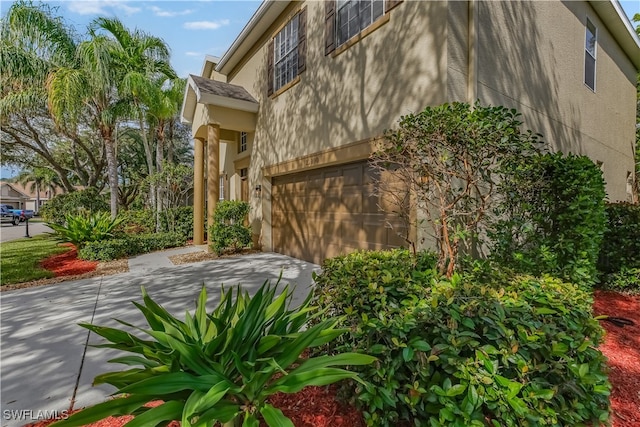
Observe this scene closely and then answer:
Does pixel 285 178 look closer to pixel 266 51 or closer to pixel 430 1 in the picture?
pixel 266 51

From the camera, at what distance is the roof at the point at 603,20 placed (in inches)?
335

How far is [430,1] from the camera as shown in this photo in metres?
4.91

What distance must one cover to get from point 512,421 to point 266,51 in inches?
427

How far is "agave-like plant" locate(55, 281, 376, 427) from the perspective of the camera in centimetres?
164

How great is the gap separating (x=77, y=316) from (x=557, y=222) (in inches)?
288

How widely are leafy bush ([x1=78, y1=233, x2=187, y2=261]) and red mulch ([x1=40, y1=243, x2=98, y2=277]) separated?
0.28 meters

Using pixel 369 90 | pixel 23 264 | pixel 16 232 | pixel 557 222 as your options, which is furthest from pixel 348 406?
pixel 16 232

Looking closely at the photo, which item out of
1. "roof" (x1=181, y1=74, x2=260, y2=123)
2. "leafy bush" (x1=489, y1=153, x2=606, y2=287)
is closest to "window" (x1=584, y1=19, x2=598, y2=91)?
"leafy bush" (x1=489, y1=153, x2=606, y2=287)

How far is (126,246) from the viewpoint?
9688 mm

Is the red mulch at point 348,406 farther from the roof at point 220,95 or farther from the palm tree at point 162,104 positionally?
the palm tree at point 162,104

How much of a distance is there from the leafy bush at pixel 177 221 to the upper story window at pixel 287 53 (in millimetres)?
6282

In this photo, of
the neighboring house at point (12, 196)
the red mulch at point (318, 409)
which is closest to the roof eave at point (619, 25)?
the red mulch at point (318, 409)

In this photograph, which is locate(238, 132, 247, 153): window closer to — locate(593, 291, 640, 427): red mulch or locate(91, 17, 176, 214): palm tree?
locate(91, 17, 176, 214): palm tree

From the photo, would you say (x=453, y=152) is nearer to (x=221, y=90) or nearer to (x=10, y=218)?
(x=221, y=90)
